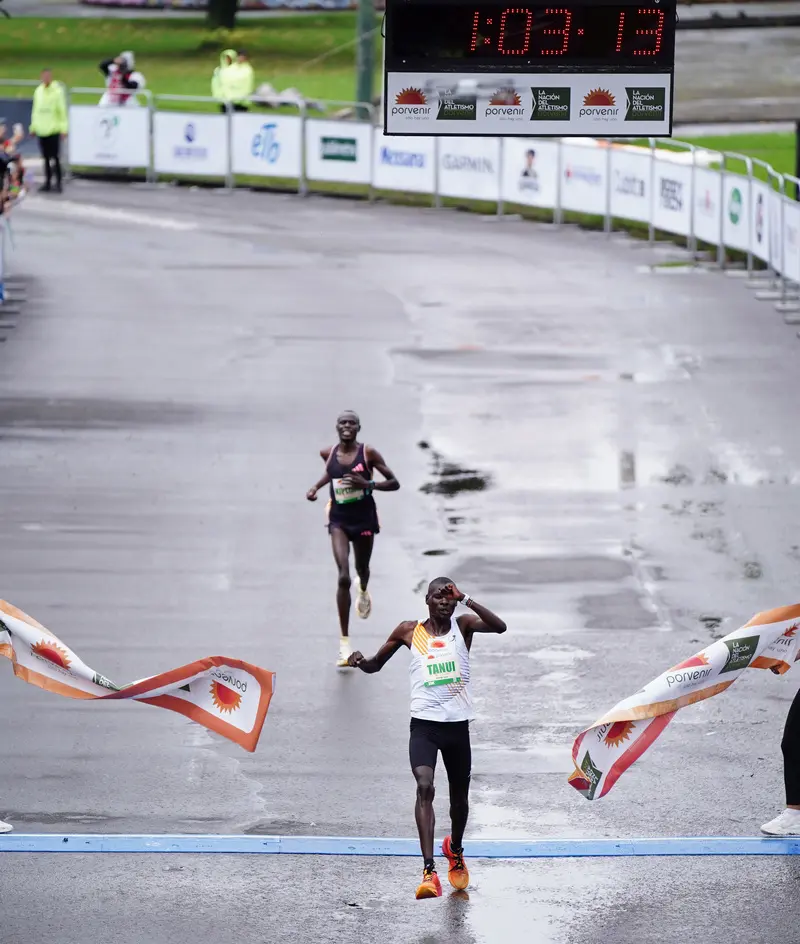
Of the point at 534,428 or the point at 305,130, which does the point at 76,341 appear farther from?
the point at 305,130

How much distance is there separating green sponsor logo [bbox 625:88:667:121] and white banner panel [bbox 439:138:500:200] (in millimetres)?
21755

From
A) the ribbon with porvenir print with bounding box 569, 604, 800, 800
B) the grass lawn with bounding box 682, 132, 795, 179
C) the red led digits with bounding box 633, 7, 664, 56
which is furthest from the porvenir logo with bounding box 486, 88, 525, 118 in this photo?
the grass lawn with bounding box 682, 132, 795, 179

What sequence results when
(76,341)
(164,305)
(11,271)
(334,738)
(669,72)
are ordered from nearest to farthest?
(334,738)
(669,72)
(76,341)
(164,305)
(11,271)

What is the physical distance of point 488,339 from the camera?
27.0 meters

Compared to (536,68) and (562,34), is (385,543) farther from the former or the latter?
(562,34)

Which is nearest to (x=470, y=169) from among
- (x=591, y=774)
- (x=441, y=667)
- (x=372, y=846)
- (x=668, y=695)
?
(x=668, y=695)

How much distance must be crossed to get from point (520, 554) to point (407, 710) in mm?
4330

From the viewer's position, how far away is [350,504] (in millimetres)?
14992

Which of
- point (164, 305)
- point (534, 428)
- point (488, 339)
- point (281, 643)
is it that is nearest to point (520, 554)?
point (281, 643)

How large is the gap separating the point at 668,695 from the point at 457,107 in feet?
18.5

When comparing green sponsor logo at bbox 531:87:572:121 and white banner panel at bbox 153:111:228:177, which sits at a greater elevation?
green sponsor logo at bbox 531:87:572:121

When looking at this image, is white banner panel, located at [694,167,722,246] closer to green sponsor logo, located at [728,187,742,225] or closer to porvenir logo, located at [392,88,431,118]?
green sponsor logo, located at [728,187,742,225]

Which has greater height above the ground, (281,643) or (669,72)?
(669,72)

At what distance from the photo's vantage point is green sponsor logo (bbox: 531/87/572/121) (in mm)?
14602
